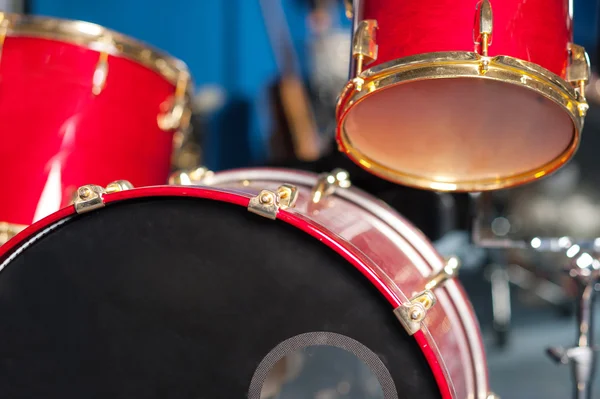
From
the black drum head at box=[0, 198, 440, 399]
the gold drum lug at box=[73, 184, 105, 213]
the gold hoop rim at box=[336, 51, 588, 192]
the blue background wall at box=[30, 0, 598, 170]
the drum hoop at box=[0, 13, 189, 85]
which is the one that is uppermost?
the blue background wall at box=[30, 0, 598, 170]

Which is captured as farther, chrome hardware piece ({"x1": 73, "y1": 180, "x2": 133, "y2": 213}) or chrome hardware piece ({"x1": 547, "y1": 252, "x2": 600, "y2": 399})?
chrome hardware piece ({"x1": 547, "y1": 252, "x2": 600, "y2": 399})

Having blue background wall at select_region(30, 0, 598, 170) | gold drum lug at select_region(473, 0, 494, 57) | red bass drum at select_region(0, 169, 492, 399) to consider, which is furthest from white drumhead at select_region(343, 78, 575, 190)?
blue background wall at select_region(30, 0, 598, 170)

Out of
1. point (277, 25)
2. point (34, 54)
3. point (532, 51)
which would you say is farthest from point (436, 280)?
point (277, 25)

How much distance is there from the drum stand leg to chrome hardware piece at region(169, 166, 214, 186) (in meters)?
0.64

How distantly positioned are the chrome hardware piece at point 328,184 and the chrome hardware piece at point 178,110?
1.62ft

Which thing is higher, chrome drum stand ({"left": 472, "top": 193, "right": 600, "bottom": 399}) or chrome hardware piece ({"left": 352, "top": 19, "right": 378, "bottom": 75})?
chrome hardware piece ({"left": 352, "top": 19, "right": 378, "bottom": 75})

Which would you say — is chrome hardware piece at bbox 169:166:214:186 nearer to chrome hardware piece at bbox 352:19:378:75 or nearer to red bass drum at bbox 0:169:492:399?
red bass drum at bbox 0:169:492:399

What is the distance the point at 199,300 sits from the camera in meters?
0.71

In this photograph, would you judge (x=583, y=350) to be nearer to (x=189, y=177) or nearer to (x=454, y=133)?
(x=454, y=133)

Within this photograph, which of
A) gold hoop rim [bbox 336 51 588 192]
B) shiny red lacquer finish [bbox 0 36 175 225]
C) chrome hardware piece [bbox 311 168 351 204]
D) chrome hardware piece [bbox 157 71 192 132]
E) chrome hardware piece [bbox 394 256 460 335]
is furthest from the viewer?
chrome hardware piece [bbox 157 71 192 132]

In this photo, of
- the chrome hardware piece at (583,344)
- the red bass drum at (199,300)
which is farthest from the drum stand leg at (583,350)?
the red bass drum at (199,300)

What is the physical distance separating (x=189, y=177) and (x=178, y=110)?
398 mm

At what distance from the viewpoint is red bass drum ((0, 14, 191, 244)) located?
111cm

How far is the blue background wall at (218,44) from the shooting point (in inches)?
91.3
